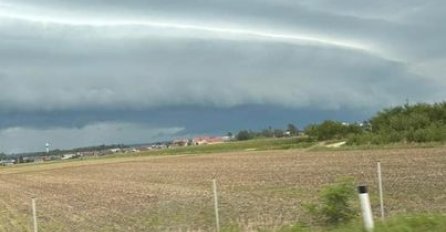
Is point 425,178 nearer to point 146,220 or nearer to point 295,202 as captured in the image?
point 295,202

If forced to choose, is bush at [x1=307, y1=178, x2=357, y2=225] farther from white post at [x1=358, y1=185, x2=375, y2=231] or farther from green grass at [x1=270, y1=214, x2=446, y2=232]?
white post at [x1=358, y1=185, x2=375, y2=231]

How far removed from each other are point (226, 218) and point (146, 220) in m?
2.63

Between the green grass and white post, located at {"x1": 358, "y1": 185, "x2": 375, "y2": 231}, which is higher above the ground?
white post, located at {"x1": 358, "y1": 185, "x2": 375, "y2": 231}

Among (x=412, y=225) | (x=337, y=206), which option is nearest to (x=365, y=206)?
(x=412, y=225)

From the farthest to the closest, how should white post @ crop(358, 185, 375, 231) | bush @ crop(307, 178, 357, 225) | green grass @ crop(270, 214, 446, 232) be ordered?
bush @ crop(307, 178, 357, 225), green grass @ crop(270, 214, 446, 232), white post @ crop(358, 185, 375, 231)

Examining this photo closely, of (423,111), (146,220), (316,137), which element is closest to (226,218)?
(146,220)

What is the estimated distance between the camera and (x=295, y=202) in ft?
83.4

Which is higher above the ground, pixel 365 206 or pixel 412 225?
pixel 365 206

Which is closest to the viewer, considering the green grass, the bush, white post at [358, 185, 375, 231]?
white post at [358, 185, 375, 231]

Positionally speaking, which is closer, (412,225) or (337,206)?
(412,225)

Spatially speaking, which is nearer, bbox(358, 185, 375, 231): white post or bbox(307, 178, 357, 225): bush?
bbox(358, 185, 375, 231): white post

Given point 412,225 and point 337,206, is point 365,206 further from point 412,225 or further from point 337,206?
point 337,206

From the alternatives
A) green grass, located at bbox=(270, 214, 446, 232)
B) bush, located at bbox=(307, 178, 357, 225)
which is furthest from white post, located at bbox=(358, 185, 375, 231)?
bush, located at bbox=(307, 178, 357, 225)

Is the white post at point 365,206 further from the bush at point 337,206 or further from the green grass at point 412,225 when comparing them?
the bush at point 337,206
